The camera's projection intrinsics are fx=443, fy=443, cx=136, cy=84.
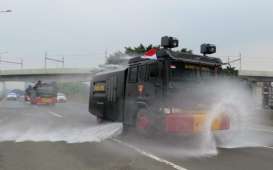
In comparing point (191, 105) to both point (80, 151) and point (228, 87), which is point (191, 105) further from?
point (80, 151)

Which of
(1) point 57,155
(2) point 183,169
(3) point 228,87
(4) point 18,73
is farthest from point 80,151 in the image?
(4) point 18,73

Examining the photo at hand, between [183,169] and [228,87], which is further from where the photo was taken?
[228,87]

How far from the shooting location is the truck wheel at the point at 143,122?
1250 cm

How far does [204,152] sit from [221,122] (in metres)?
1.06

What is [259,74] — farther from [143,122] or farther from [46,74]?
[143,122]

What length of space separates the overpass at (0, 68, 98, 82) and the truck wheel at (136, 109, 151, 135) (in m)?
64.0

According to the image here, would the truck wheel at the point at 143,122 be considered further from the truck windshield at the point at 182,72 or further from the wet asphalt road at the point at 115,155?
the truck windshield at the point at 182,72

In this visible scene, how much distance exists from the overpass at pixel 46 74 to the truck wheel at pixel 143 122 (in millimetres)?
64028

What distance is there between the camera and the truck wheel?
12500mm

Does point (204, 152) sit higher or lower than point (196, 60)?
lower

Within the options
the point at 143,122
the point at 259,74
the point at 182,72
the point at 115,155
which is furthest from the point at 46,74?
the point at 115,155

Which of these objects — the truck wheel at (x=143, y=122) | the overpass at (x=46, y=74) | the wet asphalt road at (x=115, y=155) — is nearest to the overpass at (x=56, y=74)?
the overpass at (x=46, y=74)

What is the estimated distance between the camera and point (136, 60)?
13.9 meters

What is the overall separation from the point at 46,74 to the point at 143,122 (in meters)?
74.3
